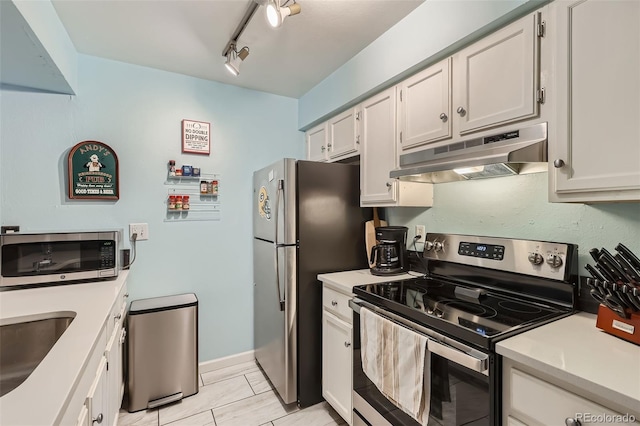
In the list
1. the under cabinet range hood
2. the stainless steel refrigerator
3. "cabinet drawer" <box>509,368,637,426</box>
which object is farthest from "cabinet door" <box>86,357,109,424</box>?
the under cabinet range hood

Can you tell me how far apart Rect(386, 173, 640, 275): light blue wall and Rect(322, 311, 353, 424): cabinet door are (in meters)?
0.88

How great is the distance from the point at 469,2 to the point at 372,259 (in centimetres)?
153

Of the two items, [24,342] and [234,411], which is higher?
[24,342]

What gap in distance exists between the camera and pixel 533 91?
4.02ft

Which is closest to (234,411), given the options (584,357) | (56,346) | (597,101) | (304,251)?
(304,251)

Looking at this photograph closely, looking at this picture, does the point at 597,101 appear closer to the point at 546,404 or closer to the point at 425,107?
the point at 425,107

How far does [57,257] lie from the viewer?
1.81 m

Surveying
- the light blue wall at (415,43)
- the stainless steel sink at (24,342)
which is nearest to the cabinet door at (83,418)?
the stainless steel sink at (24,342)

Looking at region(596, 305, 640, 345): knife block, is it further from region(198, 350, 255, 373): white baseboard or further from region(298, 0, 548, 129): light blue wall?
region(198, 350, 255, 373): white baseboard

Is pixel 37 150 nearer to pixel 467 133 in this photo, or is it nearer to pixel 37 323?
pixel 37 323

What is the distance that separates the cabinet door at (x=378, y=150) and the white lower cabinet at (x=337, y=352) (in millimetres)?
688

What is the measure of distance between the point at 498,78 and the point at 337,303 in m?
1.44

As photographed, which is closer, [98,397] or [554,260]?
[98,397]

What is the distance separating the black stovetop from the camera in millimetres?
1085
